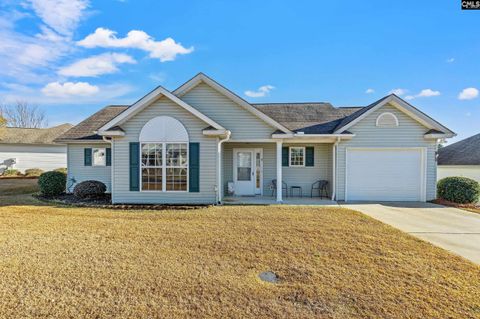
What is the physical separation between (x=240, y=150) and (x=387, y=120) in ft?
23.3

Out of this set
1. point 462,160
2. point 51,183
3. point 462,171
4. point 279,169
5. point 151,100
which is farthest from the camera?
point 462,160

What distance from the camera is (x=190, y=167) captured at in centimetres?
1034

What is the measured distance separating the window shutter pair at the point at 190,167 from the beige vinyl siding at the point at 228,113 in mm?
1814

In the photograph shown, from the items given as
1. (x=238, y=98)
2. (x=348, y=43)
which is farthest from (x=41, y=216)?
(x=348, y=43)

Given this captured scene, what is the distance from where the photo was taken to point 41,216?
324 inches

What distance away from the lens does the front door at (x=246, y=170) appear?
42.5 ft

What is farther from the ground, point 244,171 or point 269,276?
point 244,171

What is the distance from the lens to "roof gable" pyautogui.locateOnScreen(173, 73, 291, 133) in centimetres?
1084


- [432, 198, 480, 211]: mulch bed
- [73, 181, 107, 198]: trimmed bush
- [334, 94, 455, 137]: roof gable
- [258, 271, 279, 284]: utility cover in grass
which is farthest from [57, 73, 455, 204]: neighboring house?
[258, 271, 279, 284]: utility cover in grass

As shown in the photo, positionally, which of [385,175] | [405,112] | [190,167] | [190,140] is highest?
[405,112]

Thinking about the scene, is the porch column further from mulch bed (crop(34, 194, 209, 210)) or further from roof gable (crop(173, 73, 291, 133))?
mulch bed (crop(34, 194, 209, 210))

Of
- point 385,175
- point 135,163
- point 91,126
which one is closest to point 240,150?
point 135,163

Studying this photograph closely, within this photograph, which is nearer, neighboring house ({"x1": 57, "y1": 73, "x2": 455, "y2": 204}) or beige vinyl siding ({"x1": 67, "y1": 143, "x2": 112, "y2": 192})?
neighboring house ({"x1": 57, "y1": 73, "x2": 455, "y2": 204})

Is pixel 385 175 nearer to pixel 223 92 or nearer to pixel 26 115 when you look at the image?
pixel 223 92
